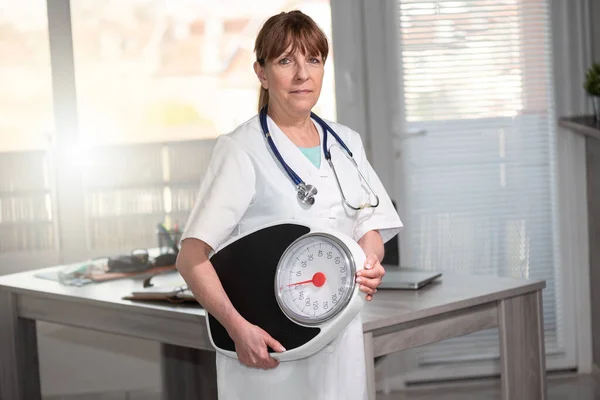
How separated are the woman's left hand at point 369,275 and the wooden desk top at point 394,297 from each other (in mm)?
452

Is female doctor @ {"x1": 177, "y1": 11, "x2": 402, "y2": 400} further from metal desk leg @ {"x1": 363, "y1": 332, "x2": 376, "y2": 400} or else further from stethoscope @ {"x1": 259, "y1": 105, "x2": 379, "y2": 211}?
metal desk leg @ {"x1": 363, "y1": 332, "x2": 376, "y2": 400}

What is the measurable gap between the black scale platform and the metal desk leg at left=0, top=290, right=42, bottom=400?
4.65 ft

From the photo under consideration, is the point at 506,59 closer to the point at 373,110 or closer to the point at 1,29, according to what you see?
the point at 373,110

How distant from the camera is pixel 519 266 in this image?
13.6 feet

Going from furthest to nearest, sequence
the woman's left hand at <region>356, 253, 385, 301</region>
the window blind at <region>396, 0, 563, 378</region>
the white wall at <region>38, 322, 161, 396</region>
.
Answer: the white wall at <region>38, 322, 161, 396</region>, the window blind at <region>396, 0, 563, 378</region>, the woman's left hand at <region>356, 253, 385, 301</region>

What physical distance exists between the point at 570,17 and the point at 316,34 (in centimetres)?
253

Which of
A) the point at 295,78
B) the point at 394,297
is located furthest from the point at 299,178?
the point at 394,297

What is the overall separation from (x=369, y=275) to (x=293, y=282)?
0.46 ft

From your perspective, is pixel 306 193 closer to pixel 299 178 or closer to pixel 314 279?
pixel 299 178

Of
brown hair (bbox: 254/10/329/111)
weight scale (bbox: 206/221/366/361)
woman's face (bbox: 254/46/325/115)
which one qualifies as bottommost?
weight scale (bbox: 206/221/366/361)

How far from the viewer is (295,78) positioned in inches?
69.4

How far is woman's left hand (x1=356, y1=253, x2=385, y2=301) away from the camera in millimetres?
1672

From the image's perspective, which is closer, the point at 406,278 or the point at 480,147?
the point at 406,278

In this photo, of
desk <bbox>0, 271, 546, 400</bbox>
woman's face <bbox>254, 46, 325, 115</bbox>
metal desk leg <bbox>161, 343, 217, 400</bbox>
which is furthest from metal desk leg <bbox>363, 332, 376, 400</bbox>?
metal desk leg <bbox>161, 343, 217, 400</bbox>
